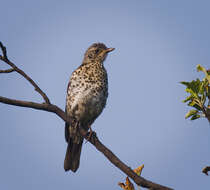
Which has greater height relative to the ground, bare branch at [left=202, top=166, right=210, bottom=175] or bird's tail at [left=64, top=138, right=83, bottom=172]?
bird's tail at [left=64, top=138, right=83, bottom=172]

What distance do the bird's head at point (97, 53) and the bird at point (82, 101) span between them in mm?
424

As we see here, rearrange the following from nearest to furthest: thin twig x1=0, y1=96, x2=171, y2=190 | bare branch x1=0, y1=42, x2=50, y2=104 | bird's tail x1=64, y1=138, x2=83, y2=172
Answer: thin twig x1=0, y1=96, x2=171, y2=190, bare branch x1=0, y1=42, x2=50, y2=104, bird's tail x1=64, y1=138, x2=83, y2=172

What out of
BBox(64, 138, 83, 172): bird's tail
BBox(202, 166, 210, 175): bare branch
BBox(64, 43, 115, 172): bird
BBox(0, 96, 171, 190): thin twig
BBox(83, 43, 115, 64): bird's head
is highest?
BBox(83, 43, 115, 64): bird's head

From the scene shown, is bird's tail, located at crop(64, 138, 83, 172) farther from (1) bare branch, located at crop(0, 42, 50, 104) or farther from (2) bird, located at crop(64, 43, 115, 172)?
(1) bare branch, located at crop(0, 42, 50, 104)

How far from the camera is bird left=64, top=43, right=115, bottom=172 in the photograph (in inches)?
253

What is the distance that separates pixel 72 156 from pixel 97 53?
2351 mm

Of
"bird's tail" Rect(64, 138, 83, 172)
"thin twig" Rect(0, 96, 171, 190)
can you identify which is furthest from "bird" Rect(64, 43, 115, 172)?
"thin twig" Rect(0, 96, 171, 190)

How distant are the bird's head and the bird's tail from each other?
182cm

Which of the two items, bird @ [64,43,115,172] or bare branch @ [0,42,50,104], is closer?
bare branch @ [0,42,50,104]

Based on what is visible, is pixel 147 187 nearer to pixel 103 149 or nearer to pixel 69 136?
pixel 103 149

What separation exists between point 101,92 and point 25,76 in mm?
3132

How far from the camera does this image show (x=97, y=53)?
762cm

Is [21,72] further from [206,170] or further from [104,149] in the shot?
[206,170]

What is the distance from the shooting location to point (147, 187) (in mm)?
2482
